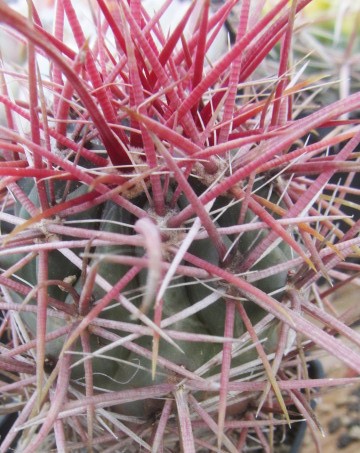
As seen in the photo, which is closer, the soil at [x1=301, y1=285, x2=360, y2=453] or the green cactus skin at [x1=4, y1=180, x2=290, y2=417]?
the green cactus skin at [x1=4, y1=180, x2=290, y2=417]

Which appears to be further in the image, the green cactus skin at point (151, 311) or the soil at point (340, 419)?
the soil at point (340, 419)

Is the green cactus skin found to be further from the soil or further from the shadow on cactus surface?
the soil

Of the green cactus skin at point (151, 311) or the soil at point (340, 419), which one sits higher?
the green cactus skin at point (151, 311)

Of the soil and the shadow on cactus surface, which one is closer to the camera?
the shadow on cactus surface

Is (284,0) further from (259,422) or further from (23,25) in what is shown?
(259,422)

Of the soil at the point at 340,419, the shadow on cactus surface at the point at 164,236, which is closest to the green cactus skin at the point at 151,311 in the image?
the shadow on cactus surface at the point at 164,236

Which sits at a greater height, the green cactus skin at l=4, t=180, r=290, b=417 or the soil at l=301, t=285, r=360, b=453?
the green cactus skin at l=4, t=180, r=290, b=417

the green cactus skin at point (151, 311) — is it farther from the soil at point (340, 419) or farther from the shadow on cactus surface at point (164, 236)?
the soil at point (340, 419)

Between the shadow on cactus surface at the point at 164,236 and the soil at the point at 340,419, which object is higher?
the shadow on cactus surface at the point at 164,236

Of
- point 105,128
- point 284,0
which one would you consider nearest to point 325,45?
point 284,0

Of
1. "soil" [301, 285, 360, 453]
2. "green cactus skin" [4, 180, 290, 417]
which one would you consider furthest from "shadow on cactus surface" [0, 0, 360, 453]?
"soil" [301, 285, 360, 453]

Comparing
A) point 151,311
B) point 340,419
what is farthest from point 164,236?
point 340,419
